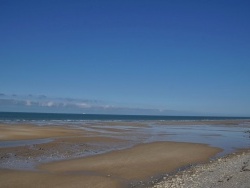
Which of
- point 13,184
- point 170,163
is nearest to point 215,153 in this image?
point 170,163

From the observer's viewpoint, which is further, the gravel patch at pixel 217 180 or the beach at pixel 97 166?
the beach at pixel 97 166

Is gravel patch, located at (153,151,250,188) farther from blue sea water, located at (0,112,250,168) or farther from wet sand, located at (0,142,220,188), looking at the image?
blue sea water, located at (0,112,250,168)

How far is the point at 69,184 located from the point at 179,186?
16.8ft

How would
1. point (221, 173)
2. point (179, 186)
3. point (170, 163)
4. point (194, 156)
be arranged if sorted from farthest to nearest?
point (194, 156)
point (170, 163)
point (221, 173)
point (179, 186)

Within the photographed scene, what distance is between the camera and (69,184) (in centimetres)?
1410

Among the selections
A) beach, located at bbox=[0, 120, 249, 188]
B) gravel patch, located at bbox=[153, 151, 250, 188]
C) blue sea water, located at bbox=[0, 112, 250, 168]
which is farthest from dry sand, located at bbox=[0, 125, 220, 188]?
gravel patch, located at bbox=[153, 151, 250, 188]

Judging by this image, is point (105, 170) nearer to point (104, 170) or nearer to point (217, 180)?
point (104, 170)

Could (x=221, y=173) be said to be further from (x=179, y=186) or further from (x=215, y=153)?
(x=215, y=153)

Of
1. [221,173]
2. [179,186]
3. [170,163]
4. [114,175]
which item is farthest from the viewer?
[170,163]

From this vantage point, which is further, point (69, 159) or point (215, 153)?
point (215, 153)

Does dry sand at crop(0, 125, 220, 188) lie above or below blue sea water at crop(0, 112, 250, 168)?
below

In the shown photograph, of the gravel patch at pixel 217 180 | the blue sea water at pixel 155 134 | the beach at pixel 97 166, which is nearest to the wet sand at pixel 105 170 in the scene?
the beach at pixel 97 166

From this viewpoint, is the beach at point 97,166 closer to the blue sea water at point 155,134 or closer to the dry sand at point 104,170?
the dry sand at point 104,170

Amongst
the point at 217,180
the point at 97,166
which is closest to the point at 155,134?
the point at 97,166
